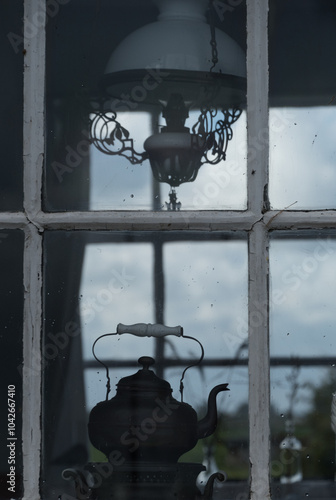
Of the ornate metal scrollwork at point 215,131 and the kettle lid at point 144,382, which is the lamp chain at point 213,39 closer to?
the ornate metal scrollwork at point 215,131

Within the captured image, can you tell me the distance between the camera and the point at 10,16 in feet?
5.80

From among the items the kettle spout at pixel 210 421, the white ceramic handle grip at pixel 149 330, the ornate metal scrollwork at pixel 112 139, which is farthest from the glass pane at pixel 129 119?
the kettle spout at pixel 210 421

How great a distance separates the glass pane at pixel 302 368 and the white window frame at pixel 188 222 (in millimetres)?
22

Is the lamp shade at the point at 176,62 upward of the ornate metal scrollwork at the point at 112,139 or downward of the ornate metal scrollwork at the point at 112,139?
upward

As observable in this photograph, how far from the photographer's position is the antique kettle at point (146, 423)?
167 centimetres

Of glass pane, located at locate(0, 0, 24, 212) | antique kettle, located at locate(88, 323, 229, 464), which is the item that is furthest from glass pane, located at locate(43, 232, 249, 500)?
glass pane, located at locate(0, 0, 24, 212)

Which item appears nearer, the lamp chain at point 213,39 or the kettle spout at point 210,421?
the kettle spout at point 210,421

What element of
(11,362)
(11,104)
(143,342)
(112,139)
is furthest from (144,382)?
(11,104)

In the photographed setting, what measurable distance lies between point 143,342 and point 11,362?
241 mm

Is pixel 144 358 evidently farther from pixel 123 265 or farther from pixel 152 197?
pixel 152 197

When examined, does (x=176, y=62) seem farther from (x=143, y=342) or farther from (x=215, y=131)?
(x=143, y=342)

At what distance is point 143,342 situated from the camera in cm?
169

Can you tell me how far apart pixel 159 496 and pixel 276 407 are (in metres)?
0.26

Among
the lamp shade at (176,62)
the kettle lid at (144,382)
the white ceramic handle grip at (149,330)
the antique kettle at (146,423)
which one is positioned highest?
the lamp shade at (176,62)
